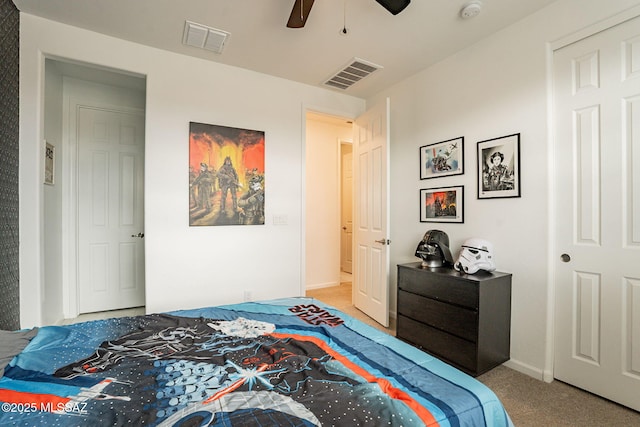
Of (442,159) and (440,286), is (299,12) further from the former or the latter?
(440,286)

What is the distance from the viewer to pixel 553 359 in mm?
2156

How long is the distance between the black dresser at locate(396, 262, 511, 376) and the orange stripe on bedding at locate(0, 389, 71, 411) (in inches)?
89.6

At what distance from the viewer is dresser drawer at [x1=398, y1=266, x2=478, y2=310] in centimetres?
219

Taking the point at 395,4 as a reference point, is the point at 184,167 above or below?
below

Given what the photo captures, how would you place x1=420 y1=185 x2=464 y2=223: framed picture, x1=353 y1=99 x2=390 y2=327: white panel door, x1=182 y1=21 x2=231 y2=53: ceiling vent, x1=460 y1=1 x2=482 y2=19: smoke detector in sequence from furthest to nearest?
x1=353 y1=99 x2=390 y2=327: white panel door
x1=420 y1=185 x2=464 y2=223: framed picture
x1=182 y1=21 x2=231 y2=53: ceiling vent
x1=460 y1=1 x2=482 y2=19: smoke detector

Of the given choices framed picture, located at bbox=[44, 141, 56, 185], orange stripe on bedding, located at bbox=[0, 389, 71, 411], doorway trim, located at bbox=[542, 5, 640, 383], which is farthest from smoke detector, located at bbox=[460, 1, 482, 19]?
framed picture, located at bbox=[44, 141, 56, 185]

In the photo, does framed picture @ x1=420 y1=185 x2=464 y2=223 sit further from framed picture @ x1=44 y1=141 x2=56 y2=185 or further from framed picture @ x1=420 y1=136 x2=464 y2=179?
framed picture @ x1=44 y1=141 x2=56 y2=185

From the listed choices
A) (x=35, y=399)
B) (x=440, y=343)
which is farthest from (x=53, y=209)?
(x=440, y=343)

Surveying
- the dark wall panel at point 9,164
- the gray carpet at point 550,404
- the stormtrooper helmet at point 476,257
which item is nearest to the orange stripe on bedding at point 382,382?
the gray carpet at point 550,404

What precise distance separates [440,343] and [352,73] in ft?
8.97

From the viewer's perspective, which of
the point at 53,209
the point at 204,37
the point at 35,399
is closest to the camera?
the point at 35,399

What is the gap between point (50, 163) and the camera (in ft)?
9.61

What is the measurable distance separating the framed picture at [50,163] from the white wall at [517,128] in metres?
3.72

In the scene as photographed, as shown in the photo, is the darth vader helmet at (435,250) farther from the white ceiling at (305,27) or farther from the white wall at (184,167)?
the white ceiling at (305,27)
